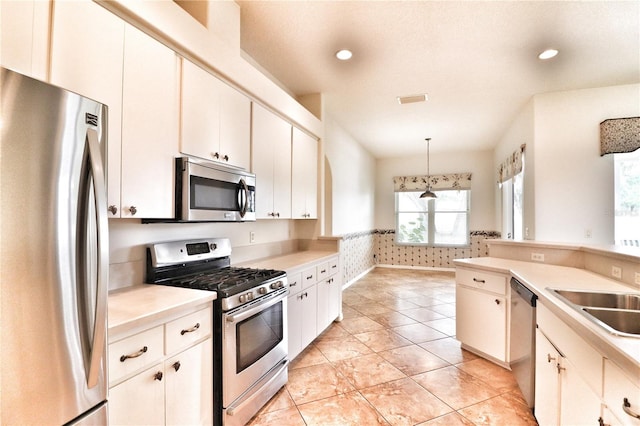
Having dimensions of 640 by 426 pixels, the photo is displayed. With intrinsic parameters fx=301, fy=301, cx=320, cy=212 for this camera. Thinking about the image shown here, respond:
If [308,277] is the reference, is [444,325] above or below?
below

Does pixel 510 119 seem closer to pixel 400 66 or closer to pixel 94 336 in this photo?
pixel 400 66

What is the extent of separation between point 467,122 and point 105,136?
209 inches

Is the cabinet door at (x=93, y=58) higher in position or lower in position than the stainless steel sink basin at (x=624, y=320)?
higher

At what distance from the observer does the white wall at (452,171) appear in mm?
7043

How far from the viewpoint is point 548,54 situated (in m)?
2.95

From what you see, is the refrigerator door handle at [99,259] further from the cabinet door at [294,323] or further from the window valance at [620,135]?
the window valance at [620,135]

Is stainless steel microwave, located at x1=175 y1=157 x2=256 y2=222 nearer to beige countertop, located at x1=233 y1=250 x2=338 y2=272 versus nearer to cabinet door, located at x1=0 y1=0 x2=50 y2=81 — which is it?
beige countertop, located at x1=233 y1=250 x2=338 y2=272

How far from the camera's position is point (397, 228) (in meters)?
7.78

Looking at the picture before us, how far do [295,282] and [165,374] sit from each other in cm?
131

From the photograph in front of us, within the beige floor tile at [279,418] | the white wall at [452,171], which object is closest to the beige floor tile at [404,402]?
the beige floor tile at [279,418]

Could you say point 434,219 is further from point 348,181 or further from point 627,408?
point 627,408

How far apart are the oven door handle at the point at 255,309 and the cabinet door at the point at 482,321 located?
71.4 inches

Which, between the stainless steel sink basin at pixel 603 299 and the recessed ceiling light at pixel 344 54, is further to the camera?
the recessed ceiling light at pixel 344 54

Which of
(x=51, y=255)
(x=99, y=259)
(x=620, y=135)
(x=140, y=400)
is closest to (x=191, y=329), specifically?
(x=140, y=400)
